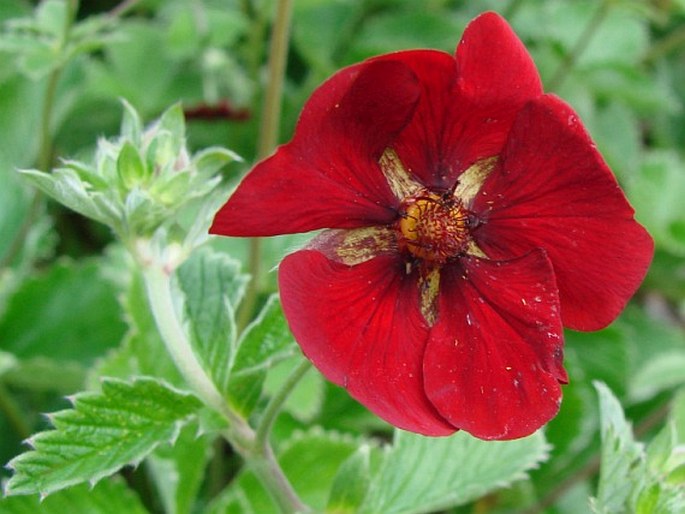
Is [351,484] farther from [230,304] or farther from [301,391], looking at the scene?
[301,391]

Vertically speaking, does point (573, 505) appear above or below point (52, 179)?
below

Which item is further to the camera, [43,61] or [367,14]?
[367,14]

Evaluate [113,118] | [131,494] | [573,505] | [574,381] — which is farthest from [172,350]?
[113,118]

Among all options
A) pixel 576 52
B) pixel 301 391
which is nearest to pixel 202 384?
pixel 301 391

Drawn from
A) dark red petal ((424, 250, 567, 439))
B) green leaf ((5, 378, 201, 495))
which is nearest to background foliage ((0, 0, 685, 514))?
green leaf ((5, 378, 201, 495))

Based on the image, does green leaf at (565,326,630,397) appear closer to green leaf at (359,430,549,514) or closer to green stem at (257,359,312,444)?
green leaf at (359,430,549,514)

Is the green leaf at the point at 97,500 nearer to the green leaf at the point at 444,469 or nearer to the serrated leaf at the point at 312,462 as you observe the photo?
the serrated leaf at the point at 312,462

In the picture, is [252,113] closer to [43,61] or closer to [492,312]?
[43,61]
